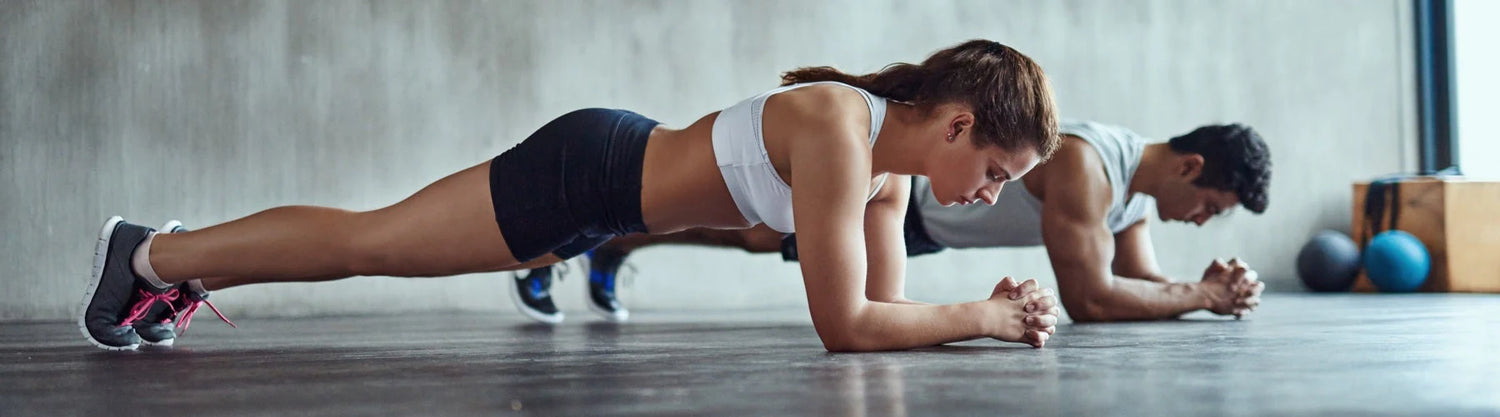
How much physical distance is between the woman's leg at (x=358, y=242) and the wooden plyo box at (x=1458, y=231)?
15.3 ft

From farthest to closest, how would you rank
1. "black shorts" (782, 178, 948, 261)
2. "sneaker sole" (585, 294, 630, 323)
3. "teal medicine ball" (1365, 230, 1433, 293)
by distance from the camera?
"teal medicine ball" (1365, 230, 1433, 293) → "sneaker sole" (585, 294, 630, 323) → "black shorts" (782, 178, 948, 261)

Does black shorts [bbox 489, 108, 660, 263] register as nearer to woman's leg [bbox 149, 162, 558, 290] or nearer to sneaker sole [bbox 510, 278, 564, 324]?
woman's leg [bbox 149, 162, 558, 290]

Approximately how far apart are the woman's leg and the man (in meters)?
1.20

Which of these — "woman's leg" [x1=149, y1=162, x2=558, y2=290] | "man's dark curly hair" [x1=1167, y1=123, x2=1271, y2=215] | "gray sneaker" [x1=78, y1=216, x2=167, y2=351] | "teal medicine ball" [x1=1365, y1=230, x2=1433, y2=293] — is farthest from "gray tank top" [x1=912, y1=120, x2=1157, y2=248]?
"teal medicine ball" [x1=1365, y1=230, x2=1433, y2=293]

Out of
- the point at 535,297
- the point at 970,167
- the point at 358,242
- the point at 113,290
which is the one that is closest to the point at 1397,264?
the point at 535,297

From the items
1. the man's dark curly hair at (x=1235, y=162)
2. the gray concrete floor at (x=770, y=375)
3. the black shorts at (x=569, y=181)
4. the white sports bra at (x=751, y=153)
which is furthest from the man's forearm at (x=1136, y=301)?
the black shorts at (x=569, y=181)

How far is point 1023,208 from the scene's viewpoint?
10.6 feet

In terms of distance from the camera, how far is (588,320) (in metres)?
3.75

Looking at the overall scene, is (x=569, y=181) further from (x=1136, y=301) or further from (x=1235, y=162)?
(x=1235, y=162)

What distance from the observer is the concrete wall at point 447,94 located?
419 cm

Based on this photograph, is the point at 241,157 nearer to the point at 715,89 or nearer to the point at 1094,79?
the point at 715,89

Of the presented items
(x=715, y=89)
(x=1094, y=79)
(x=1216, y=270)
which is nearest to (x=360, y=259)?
(x=1216, y=270)

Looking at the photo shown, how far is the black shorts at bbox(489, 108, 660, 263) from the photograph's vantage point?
2.02m

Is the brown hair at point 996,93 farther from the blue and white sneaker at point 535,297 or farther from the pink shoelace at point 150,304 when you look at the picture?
the blue and white sneaker at point 535,297
